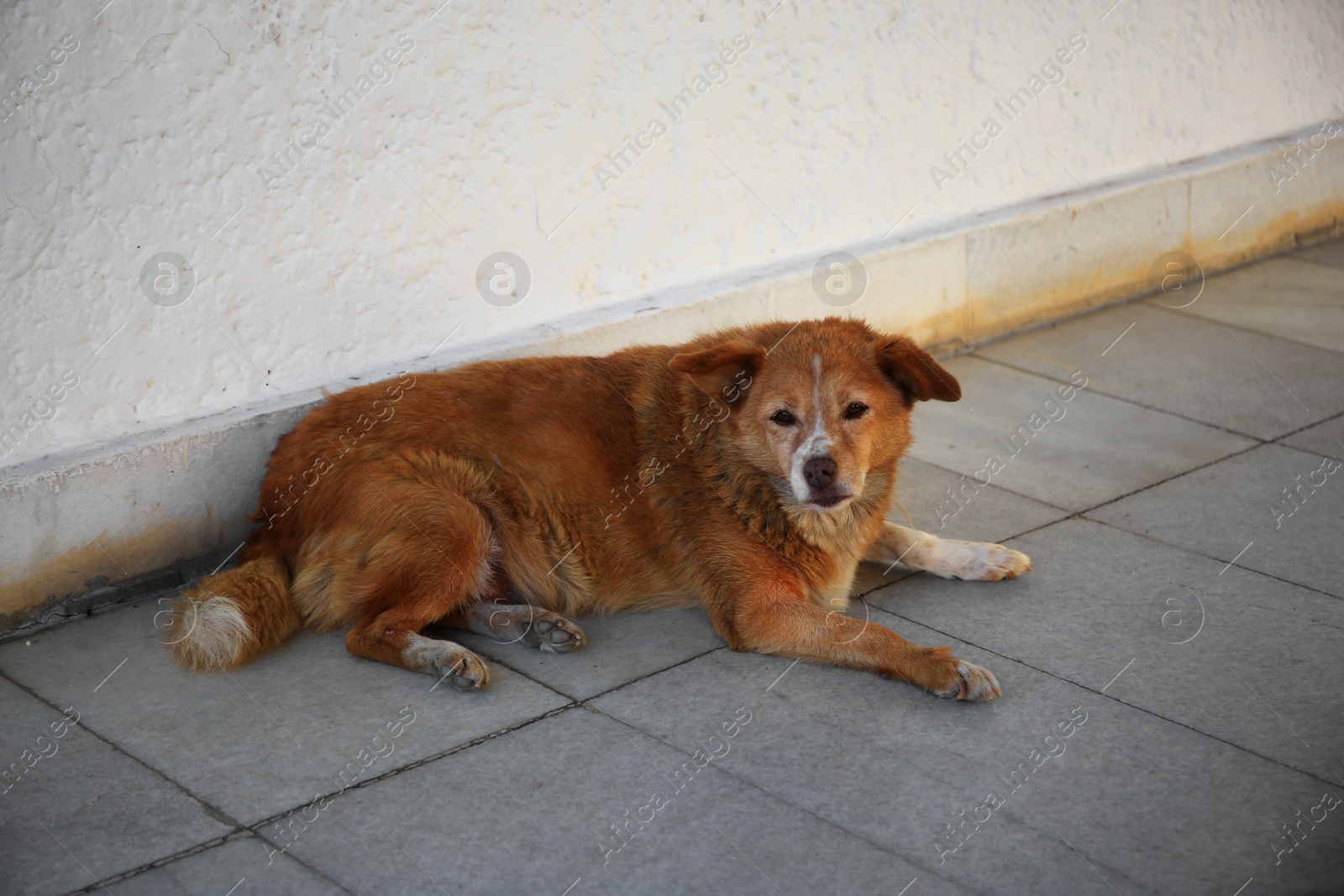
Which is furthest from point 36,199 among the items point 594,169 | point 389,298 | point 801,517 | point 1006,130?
point 1006,130

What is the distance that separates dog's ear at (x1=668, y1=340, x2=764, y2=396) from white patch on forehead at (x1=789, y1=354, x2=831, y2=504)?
180mm

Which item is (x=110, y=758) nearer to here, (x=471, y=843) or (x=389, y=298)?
(x=471, y=843)

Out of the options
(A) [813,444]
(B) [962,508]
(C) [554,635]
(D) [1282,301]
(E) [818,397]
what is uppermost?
(E) [818,397]

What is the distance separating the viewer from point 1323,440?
5.02 metres

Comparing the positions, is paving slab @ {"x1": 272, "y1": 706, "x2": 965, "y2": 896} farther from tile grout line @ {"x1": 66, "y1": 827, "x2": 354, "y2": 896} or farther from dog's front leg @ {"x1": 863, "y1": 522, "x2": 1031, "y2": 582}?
dog's front leg @ {"x1": 863, "y1": 522, "x2": 1031, "y2": 582}

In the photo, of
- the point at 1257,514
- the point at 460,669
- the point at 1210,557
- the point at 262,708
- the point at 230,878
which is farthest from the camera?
the point at 1257,514

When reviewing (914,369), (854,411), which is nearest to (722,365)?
(854,411)

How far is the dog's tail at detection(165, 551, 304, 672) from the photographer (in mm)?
3223

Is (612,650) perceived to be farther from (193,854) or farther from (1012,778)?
(193,854)

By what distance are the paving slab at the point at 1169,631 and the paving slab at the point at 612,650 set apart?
648 millimetres

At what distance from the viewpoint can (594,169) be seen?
181 inches

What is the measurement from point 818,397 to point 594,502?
765 millimetres

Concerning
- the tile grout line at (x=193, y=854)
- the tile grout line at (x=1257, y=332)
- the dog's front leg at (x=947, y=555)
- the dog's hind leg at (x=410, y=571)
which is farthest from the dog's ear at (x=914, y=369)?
the tile grout line at (x=1257, y=332)

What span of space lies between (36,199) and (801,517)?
7.82 feet
